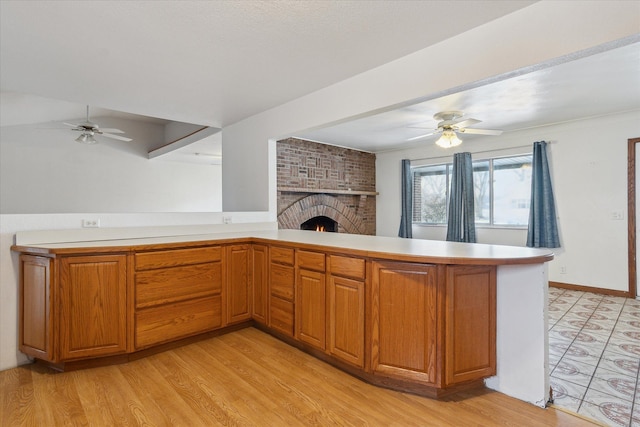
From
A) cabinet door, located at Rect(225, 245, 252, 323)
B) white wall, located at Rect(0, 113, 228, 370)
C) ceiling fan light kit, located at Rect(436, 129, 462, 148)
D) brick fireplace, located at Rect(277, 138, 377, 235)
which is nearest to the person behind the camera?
cabinet door, located at Rect(225, 245, 252, 323)

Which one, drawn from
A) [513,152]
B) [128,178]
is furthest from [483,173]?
[128,178]

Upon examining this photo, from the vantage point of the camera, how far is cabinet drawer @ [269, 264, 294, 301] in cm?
277

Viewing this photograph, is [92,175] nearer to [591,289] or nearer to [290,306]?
[290,306]

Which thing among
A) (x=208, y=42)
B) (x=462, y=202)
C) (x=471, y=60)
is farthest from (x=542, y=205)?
(x=208, y=42)

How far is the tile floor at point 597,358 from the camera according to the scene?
76.3 inches

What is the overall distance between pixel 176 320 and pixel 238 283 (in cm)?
61

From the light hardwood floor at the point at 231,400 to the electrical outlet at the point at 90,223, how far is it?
1.09 m

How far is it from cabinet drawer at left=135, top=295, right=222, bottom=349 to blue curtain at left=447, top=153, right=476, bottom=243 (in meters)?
4.48

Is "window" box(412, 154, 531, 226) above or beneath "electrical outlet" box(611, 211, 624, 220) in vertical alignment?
above

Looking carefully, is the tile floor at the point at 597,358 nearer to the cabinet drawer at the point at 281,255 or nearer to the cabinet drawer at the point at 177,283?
the cabinet drawer at the point at 281,255

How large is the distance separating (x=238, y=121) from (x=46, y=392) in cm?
338

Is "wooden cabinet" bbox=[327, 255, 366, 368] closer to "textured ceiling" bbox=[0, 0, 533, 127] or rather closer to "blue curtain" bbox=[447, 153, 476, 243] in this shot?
"textured ceiling" bbox=[0, 0, 533, 127]

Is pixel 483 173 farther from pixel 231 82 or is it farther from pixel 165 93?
pixel 165 93

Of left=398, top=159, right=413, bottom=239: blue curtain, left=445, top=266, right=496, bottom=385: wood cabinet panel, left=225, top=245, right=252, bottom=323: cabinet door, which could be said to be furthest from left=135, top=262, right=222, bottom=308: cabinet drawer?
left=398, top=159, right=413, bottom=239: blue curtain
